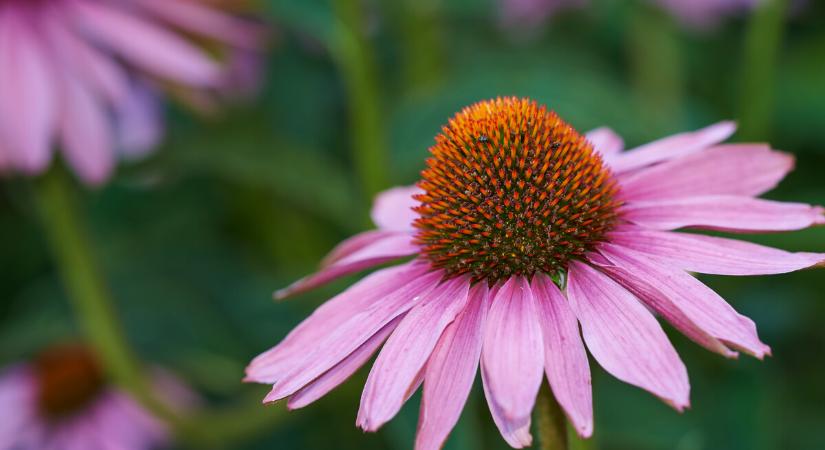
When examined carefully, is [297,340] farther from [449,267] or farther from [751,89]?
[751,89]

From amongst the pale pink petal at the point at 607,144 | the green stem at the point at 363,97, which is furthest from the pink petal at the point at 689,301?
the green stem at the point at 363,97

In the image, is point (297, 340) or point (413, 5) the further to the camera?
point (413, 5)

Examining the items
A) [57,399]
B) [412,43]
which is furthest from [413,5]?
[57,399]

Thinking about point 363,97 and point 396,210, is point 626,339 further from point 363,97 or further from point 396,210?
point 363,97

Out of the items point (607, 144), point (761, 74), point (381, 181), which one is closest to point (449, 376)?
point (607, 144)

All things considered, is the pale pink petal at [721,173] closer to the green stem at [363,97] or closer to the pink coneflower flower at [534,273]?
the pink coneflower flower at [534,273]
